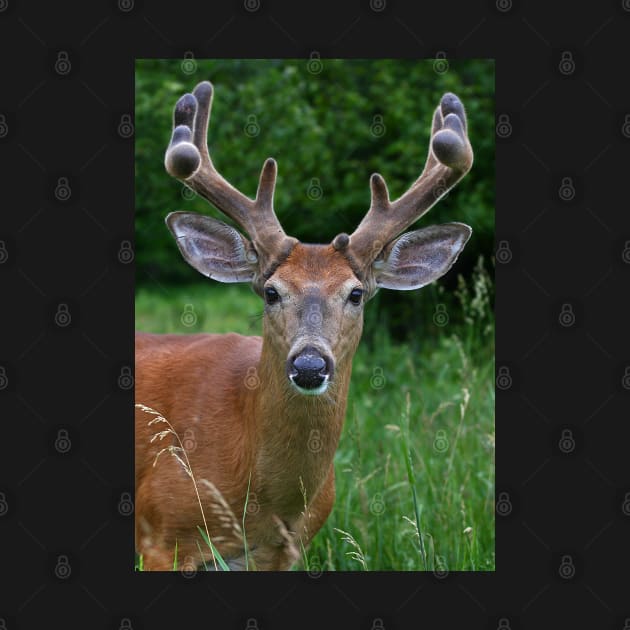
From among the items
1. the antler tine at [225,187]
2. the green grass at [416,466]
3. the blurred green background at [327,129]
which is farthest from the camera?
the blurred green background at [327,129]

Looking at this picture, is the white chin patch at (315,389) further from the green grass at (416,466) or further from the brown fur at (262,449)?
the green grass at (416,466)

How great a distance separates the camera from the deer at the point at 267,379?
4488 millimetres

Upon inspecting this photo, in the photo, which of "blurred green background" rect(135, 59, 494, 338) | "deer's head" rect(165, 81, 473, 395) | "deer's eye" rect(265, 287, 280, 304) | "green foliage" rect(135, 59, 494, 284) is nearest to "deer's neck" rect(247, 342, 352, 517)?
"deer's head" rect(165, 81, 473, 395)

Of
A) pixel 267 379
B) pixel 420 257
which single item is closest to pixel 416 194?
pixel 420 257

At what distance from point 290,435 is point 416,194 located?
1388mm

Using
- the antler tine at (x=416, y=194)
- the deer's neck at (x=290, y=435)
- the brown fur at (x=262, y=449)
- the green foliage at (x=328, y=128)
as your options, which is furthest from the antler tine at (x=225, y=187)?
the green foliage at (x=328, y=128)

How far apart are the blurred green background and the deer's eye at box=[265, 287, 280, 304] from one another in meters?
3.36

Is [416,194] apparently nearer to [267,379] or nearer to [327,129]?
[267,379]

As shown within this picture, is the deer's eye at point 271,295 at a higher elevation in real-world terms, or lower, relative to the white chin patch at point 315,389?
higher

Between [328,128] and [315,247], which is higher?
[328,128]

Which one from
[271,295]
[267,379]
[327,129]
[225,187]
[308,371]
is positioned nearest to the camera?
[308,371]

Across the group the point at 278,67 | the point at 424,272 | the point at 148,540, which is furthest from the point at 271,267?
the point at 278,67

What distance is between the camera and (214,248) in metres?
4.86

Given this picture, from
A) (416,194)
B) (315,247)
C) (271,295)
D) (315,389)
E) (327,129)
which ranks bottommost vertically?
(315,389)
